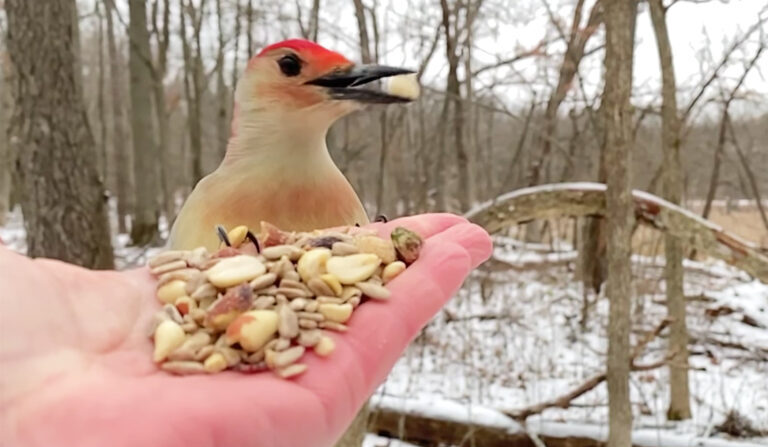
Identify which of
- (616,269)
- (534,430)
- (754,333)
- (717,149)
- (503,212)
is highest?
(717,149)

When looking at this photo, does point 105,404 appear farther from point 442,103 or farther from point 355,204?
point 442,103

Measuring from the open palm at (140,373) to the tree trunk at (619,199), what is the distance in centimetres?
131

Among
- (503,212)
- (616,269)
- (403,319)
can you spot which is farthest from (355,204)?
(503,212)

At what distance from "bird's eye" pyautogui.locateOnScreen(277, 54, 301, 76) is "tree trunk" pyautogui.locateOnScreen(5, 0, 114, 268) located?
130cm

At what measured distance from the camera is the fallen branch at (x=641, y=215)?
2.04m

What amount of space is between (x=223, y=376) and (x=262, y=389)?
4 centimetres

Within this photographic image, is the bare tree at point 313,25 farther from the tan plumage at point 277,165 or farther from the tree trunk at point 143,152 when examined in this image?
the tree trunk at point 143,152

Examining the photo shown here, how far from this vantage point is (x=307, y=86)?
677 mm

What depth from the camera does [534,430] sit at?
272 cm

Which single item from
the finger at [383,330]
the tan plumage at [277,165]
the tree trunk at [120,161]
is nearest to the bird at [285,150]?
the tan plumage at [277,165]

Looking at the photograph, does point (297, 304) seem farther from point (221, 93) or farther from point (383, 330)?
point (221, 93)

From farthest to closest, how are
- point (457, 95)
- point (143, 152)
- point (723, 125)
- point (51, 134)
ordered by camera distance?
point (143, 152), point (723, 125), point (457, 95), point (51, 134)

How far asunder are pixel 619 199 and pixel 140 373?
5.20ft

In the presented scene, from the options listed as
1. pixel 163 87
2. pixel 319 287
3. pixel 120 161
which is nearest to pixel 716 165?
pixel 163 87
